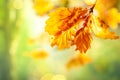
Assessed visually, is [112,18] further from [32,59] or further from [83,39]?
[32,59]

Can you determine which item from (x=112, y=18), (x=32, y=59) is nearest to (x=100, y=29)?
(x=112, y=18)

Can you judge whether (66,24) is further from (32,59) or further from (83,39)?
(32,59)

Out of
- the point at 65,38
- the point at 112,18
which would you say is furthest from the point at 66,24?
the point at 112,18

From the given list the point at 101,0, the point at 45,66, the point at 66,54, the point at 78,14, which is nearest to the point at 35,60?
the point at 45,66

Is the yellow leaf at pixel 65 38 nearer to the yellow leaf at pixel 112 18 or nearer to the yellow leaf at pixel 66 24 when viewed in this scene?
the yellow leaf at pixel 66 24

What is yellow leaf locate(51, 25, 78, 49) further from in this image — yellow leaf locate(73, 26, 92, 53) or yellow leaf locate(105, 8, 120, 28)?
yellow leaf locate(105, 8, 120, 28)

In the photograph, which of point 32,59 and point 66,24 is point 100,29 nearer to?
point 66,24

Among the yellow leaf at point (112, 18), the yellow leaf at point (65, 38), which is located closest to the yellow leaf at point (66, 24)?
the yellow leaf at point (65, 38)
